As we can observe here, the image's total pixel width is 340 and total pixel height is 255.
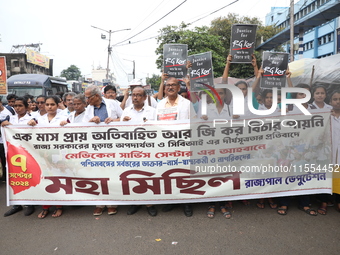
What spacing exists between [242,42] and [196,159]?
7.50ft

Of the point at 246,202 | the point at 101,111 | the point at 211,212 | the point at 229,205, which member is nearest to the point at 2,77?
the point at 101,111

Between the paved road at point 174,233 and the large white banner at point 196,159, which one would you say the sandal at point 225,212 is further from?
the large white banner at point 196,159

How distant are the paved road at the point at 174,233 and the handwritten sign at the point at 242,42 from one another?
95.5 inches

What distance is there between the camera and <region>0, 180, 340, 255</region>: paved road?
3.00m

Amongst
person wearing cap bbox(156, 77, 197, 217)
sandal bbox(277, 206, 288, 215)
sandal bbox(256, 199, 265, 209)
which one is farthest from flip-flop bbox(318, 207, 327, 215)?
person wearing cap bbox(156, 77, 197, 217)

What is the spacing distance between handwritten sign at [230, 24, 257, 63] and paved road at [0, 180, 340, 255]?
2.43 m

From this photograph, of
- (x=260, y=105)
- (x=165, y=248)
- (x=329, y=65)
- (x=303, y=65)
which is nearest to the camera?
(x=165, y=248)

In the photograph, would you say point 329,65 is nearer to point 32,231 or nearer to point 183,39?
point 32,231

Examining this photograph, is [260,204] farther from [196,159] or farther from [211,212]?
[196,159]

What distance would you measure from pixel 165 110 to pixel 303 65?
13.4ft

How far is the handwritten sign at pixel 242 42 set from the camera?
475cm

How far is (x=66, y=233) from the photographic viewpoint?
11.1 feet

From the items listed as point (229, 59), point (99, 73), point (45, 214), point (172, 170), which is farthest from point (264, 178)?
point (99, 73)

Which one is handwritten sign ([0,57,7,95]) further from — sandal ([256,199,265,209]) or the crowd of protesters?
sandal ([256,199,265,209])
